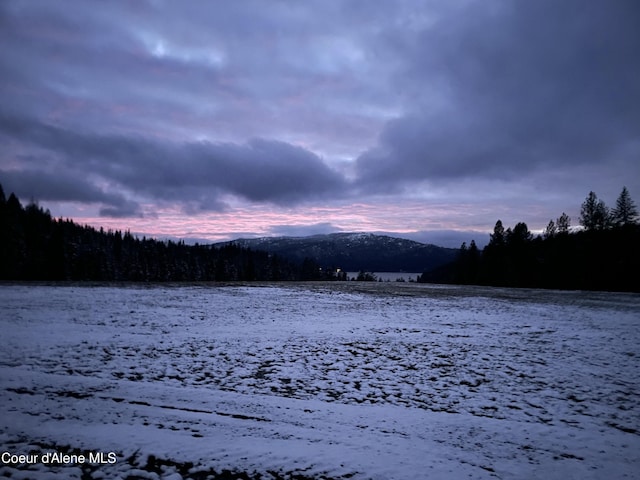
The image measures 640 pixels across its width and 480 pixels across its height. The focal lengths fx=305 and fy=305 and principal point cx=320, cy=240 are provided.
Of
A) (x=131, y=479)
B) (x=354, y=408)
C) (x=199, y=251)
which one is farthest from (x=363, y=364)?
(x=199, y=251)

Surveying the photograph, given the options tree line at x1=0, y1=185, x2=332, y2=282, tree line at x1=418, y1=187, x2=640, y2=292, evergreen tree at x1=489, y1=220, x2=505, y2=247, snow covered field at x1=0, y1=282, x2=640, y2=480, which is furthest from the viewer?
evergreen tree at x1=489, y1=220, x2=505, y2=247

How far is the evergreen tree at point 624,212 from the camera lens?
46656 millimetres

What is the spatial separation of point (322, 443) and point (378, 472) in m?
1.09

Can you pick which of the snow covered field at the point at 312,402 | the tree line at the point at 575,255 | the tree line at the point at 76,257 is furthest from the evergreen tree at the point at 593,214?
the tree line at the point at 76,257

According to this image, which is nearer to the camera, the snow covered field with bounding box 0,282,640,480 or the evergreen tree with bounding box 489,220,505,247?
the snow covered field with bounding box 0,282,640,480

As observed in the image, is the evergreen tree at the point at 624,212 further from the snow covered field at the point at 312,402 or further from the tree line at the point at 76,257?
the tree line at the point at 76,257

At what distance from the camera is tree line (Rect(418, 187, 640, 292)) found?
146 feet

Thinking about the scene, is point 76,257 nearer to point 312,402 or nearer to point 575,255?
point 312,402

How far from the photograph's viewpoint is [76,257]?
60.8 meters

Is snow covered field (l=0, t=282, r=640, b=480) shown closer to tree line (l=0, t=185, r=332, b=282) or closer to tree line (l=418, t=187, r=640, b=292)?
tree line (l=418, t=187, r=640, b=292)

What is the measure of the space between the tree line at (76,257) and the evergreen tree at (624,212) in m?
78.4

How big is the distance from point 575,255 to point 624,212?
30.3 feet

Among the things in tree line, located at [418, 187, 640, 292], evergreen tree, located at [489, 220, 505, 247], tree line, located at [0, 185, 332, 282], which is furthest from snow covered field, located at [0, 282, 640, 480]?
evergreen tree, located at [489, 220, 505, 247]

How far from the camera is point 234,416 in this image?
20.5 ft
